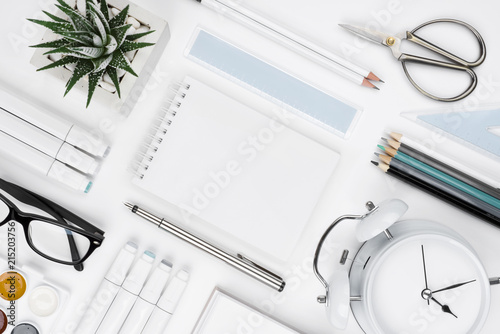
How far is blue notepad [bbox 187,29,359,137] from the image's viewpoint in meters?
0.74

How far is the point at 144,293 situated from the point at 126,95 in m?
0.32

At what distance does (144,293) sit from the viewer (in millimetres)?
715

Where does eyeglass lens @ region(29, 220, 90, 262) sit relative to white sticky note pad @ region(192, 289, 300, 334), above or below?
below

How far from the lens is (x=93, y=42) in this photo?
625mm

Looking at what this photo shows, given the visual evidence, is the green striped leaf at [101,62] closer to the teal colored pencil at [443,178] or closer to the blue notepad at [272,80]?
the blue notepad at [272,80]

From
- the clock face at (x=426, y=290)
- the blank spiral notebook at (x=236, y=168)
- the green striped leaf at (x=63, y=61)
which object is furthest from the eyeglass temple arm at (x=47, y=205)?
the clock face at (x=426, y=290)

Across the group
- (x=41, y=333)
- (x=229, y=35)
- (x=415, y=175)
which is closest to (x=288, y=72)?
(x=229, y=35)

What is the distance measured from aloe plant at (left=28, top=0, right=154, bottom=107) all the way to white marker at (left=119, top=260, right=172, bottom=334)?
0.97 ft

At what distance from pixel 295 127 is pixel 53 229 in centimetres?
44

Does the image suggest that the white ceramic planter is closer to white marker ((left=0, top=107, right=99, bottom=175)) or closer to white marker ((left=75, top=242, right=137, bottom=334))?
white marker ((left=0, top=107, right=99, bottom=175))

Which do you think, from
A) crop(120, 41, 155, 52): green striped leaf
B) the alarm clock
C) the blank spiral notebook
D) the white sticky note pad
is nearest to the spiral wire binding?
the blank spiral notebook

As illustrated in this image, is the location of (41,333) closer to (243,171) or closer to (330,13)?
(243,171)

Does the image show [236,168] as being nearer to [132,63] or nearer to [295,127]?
[295,127]

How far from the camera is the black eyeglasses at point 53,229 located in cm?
72
